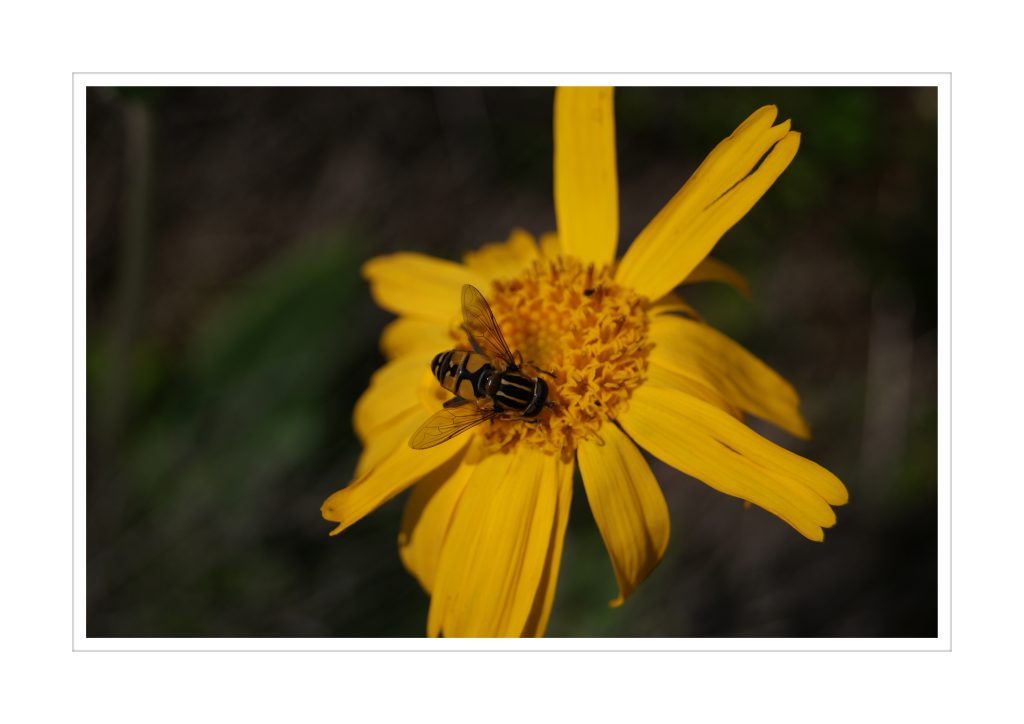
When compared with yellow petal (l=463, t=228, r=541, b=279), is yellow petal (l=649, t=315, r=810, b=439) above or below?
below

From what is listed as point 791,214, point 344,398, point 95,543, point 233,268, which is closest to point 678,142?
point 791,214

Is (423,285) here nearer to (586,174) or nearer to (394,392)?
(394,392)

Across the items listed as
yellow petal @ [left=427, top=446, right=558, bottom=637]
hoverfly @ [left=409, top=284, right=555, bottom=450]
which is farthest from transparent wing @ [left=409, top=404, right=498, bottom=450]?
yellow petal @ [left=427, top=446, right=558, bottom=637]

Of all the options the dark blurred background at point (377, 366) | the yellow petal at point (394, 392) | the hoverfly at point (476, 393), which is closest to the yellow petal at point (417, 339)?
the yellow petal at point (394, 392)

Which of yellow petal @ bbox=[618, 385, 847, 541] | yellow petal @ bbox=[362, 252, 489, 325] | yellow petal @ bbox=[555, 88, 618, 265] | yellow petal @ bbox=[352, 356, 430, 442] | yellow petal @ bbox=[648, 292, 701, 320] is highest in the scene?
yellow petal @ bbox=[555, 88, 618, 265]

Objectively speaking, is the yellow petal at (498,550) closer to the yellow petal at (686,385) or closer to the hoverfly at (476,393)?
the hoverfly at (476,393)

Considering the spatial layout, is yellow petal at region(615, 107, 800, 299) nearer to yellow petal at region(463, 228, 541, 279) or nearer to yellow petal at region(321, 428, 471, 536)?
yellow petal at region(463, 228, 541, 279)

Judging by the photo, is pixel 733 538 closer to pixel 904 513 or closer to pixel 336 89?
pixel 904 513
